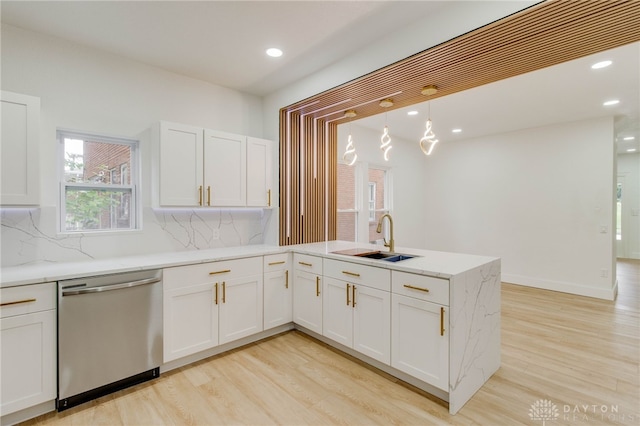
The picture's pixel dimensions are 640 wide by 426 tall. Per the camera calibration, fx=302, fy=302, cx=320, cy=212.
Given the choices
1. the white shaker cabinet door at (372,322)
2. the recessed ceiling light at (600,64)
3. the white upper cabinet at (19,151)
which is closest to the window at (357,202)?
the white shaker cabinet door at (372,322)

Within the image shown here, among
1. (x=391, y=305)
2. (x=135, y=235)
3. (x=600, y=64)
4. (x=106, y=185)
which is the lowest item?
(x=391, y=305)

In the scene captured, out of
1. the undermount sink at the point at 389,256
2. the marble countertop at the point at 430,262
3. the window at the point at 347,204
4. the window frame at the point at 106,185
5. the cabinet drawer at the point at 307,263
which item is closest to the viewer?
the marble countertop at the point at 430,262

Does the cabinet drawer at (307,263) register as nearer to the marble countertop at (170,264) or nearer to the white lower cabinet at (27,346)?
the marble countertop at (170,264)

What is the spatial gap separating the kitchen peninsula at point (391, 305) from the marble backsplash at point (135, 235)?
0.52 feet

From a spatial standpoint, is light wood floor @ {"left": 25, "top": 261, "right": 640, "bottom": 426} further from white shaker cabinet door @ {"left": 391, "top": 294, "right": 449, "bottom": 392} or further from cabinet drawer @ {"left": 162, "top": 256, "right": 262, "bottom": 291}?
cabinet drawer @ {"left": 162, "top": 256, "right": 262, "bottom": 291}

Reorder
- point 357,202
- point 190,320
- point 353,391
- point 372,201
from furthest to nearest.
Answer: point 372,201
point 357,202
point 190,320
point 353,391

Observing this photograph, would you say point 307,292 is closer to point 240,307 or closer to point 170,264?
point 240,307

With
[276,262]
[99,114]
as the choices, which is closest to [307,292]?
[276,262]

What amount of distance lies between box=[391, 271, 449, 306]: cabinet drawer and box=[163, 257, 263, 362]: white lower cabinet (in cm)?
145

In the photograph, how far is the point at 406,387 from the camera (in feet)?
7.75

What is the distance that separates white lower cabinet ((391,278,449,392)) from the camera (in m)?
2.07

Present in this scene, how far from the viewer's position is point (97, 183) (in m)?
2.83

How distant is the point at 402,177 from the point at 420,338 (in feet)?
14.8

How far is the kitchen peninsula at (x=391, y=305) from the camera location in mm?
2061
